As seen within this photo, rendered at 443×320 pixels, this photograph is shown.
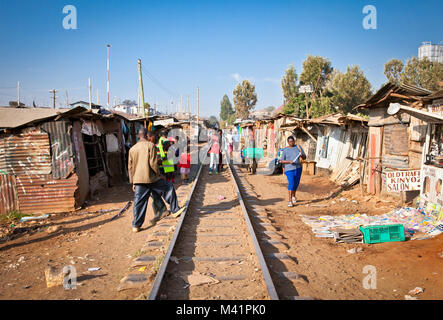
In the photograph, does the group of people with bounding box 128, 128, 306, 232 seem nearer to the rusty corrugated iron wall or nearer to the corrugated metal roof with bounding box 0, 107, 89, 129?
the corrugated metal roof with bounding box 0, 107, 89, 129

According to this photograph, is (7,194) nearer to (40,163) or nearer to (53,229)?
(40,163)

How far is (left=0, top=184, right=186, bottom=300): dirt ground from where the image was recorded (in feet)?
12.6

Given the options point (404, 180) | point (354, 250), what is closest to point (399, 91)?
point (404, 180)

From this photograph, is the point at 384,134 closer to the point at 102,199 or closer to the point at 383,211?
the point at 383,211

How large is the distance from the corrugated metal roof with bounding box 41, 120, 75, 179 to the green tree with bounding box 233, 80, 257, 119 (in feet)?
226

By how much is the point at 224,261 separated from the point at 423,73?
41.3 meters

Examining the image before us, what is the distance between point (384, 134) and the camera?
846 centimetres

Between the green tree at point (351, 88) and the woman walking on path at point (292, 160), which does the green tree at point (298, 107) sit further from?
the woman walking on path at point (292, 160)

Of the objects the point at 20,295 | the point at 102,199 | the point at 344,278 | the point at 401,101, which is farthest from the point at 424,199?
the point at 102,199

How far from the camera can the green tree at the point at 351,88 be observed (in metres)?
38.3

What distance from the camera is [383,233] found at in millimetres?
5254

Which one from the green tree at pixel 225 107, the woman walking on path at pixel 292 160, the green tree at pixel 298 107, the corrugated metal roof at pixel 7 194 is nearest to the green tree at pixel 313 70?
the green tree at pixel 298 107

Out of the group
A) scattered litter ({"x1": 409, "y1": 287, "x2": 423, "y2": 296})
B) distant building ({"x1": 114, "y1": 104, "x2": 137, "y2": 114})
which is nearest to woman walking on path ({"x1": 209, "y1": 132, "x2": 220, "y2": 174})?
scattered litter ({"x1": 409, "y1": 287, "x2": 423, "y2": 296})
